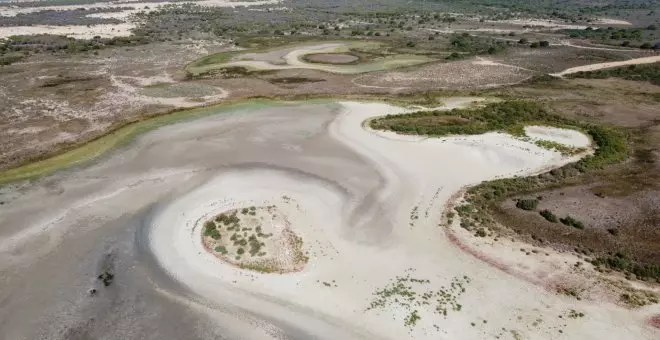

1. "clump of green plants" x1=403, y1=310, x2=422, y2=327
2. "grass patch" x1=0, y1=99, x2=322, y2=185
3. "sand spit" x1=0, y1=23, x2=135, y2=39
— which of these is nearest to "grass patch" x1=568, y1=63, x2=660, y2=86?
"grass patch" x1=0, y1=99, x2=322, y2=185

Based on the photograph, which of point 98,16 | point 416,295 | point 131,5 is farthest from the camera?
point 131,5

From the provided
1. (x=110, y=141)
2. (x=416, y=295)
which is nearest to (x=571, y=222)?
(x=416, y=295)

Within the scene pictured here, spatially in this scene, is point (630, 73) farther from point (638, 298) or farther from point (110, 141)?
point (110, 141)

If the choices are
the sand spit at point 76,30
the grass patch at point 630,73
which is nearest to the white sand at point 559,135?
the grass patch at point 630,73

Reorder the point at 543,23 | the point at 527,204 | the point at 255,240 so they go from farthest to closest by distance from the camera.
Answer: the point at 543,23, the point at 527,204, the point at 255,240

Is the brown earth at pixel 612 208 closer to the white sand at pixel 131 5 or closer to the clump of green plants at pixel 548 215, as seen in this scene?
the clump of green plants at pixel 548 215

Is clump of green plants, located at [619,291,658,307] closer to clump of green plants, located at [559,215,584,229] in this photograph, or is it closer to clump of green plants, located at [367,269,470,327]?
clump of green plants, located at [559,215,584,229]

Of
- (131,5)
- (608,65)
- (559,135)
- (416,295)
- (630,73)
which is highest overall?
(131,5)
